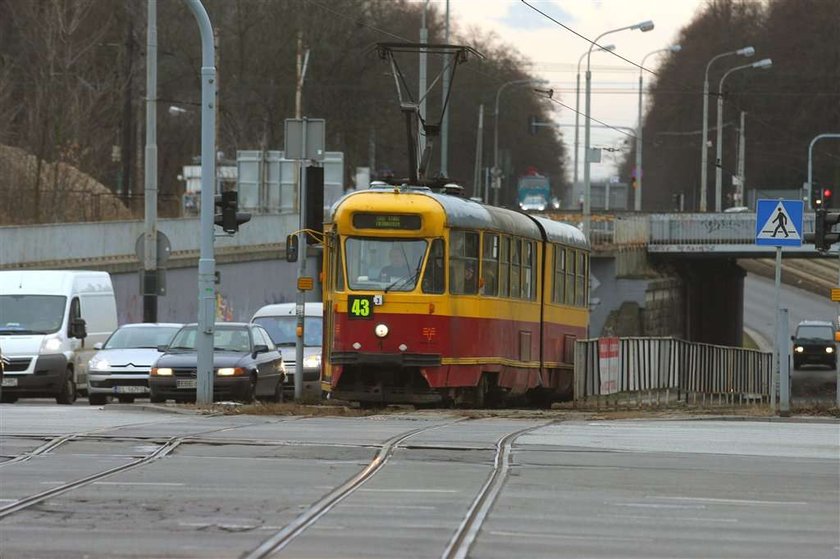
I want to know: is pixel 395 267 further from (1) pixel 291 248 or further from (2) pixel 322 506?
(2) pixel 322 506

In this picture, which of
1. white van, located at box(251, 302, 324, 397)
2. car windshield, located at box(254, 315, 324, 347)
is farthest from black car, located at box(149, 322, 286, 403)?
car windshield, located at box(254, 315, 324, 347)

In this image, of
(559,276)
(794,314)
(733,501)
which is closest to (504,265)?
(559,276)

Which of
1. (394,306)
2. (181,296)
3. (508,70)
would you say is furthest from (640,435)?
(508,70)

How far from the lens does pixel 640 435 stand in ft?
63.0

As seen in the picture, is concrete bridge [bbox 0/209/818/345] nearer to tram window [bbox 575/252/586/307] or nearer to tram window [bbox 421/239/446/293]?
tram window [bbox 575/252/586/307]

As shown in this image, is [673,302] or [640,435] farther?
[673,302]

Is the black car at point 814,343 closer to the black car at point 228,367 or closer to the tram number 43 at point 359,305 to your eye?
the black car at point 228,367

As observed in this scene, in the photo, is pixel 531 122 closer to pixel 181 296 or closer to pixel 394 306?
pixel 181 296

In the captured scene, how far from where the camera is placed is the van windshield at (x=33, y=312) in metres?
29.7

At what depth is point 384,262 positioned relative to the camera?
24.8 meters

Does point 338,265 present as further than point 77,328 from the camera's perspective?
No

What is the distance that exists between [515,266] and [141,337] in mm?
6865

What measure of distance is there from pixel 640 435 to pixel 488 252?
7192 millimetres

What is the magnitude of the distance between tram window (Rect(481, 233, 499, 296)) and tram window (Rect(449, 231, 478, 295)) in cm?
25
